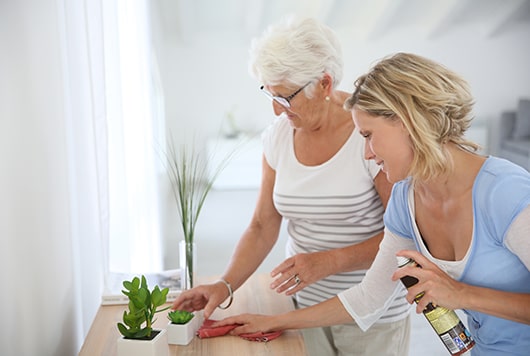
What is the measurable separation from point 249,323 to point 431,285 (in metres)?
0.58

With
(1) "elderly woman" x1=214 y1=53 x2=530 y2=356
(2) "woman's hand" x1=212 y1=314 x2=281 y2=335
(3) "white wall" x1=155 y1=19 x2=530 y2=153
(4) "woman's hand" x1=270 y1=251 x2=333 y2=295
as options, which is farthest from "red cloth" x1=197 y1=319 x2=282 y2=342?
(3) "white wall" x1=155 y1=19 x2=530 y2=153

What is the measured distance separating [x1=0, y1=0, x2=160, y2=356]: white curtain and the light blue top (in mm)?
951

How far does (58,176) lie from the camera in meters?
1.88

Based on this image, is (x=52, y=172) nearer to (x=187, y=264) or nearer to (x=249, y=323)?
(x=187, y=264)

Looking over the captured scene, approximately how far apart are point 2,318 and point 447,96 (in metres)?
0.99

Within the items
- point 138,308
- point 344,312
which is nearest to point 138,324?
point 138,308

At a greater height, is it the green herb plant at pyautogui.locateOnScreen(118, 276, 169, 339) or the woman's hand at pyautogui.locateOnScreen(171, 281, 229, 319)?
the green herb plant at pyautogui.locateOnScreen(118, 276, 169, 339)

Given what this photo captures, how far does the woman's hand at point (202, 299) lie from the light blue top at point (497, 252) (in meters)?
0.72

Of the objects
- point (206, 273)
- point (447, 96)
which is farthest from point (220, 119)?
point (447, 96)

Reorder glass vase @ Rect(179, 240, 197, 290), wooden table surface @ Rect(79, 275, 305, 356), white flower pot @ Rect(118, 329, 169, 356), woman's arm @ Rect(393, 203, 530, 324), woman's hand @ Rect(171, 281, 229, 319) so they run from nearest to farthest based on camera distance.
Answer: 1. woman's arm @ Rect(393, 203, 530, 324)
2. white flower pot @ Rect(118, 329, 169, 356)
3. wooden table surface @ Rect(79, 275, 305, 356)
4. woman's hand @ Rect(171, 281, 229, 319)
5. glass vase @ Rect(179, 240, 197, 290)

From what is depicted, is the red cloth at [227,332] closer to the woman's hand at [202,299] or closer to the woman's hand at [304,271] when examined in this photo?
the woman's hand at [202,299]

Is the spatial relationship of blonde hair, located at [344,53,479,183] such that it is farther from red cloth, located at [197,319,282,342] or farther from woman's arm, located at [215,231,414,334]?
red cloth, located at [197,319,282,342]

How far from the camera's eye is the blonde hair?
141 centimetres

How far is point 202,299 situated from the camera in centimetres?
194
